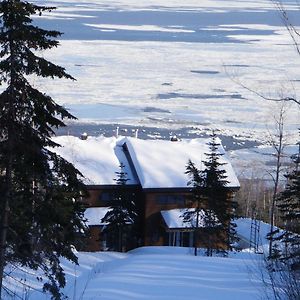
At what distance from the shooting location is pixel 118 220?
2703cm

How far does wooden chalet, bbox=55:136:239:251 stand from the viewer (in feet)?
103

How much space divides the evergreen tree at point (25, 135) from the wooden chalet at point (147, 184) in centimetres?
2045

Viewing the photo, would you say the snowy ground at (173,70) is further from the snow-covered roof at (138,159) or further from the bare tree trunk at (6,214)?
the bare tree trunk at (6,214)

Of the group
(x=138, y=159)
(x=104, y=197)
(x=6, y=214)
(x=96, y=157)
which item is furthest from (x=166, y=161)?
(x=6, y=214)

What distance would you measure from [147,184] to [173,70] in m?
31.9

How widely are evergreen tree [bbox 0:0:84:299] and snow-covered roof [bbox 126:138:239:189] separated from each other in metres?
21.9

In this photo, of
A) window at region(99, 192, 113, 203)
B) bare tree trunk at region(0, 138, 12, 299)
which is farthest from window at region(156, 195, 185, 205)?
bare tree trunk at region(0, 138, 12, 299)

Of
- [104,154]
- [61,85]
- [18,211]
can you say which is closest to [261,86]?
[61,85]

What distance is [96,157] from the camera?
3366 cm

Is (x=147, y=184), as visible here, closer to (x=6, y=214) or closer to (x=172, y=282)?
(x=172, y=282)

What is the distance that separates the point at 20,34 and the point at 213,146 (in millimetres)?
18197

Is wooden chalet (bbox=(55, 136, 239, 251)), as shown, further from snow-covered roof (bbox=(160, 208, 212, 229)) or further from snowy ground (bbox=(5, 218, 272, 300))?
snowy ground (bbox=(5, 218, 272, 300))

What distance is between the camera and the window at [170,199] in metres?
32.2

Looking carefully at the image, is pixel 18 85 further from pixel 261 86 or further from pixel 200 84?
pixel 200 84
